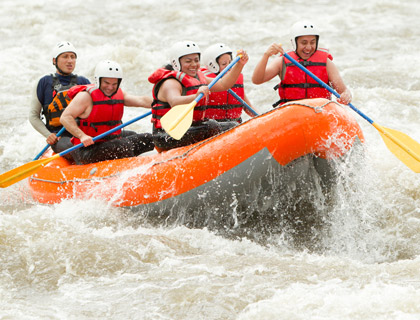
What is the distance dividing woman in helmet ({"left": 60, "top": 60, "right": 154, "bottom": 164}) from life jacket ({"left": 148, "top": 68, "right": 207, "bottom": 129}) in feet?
1.91

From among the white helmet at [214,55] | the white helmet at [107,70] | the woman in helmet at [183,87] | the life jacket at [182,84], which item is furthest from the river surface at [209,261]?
the white helmet at [214,55]

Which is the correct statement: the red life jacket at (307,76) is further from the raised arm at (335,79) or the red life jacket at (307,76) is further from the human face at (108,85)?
the human face at (108,85)

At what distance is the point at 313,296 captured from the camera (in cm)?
390

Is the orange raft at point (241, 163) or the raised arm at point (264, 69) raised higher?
the raised arm at point (264, 69)

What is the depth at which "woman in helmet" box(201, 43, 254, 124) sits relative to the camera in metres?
5.99

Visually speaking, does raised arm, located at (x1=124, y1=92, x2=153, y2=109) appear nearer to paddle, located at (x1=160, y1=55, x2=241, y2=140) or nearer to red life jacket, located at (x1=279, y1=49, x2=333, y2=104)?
paddle, located at (x1=160, y1=55, x2=241, y2=140)

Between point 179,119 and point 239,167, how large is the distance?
0.62 metres

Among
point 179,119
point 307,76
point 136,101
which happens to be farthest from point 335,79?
point 136,101

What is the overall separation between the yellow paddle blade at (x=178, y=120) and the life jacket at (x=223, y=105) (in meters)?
0.93

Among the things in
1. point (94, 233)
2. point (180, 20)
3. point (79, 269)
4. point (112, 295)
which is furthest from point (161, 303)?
point (180, 20)

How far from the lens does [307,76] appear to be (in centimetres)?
573

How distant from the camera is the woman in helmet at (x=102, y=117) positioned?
5965mm

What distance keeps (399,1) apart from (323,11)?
6.42 ft

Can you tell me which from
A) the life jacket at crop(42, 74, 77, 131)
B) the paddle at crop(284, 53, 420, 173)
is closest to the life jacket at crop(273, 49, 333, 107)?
the paddle at crop(284, 53, 420, 173)
